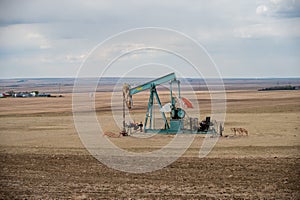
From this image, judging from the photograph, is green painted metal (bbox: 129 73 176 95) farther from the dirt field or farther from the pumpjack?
the dirt field

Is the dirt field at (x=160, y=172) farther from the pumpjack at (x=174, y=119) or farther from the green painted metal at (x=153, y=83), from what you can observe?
the green painted metal at (x=153, y=83)

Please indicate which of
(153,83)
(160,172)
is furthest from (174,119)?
(160,172)

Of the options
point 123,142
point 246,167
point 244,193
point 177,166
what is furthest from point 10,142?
point 244,193

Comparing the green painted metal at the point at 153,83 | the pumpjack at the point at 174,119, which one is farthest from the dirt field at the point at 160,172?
the green painted metal at the point at 153,83

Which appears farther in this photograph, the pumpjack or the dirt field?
the pumpjack

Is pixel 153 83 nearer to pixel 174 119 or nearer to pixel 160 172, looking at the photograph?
pixel 174 119

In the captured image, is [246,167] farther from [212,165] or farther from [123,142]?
[123,142]

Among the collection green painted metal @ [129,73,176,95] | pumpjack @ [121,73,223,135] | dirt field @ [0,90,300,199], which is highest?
green painted metal @ [129,73,176,95]

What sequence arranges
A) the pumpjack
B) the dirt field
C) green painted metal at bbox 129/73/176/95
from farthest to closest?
the pumpjack < green painted metal at bbox 129/73/176/95 < the dirt field

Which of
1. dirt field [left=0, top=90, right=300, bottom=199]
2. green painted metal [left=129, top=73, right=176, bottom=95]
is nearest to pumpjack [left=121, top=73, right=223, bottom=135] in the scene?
green painted metal [left=129, top=73, right=176, bottom=95]

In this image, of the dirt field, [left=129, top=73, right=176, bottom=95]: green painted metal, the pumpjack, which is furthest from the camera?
the pumpjack

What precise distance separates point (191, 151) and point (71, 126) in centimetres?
1786

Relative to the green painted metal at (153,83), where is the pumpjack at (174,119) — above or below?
below

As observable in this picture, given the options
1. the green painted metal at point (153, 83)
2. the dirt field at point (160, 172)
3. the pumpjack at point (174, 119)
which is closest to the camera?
the dirt field at point (160, 172)
